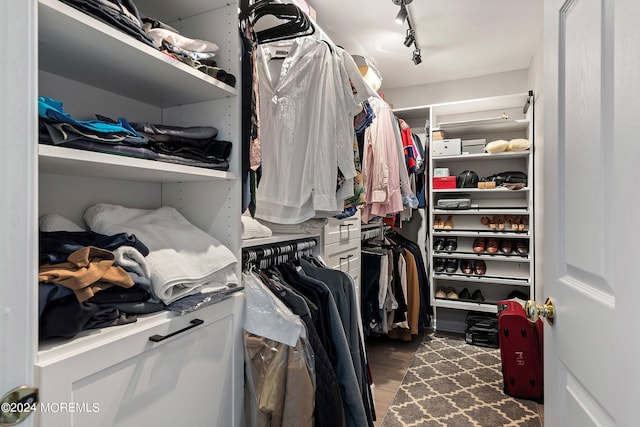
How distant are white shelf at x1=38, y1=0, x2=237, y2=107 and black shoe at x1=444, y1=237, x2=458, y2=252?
8.93 ft

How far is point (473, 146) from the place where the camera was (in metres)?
3.18

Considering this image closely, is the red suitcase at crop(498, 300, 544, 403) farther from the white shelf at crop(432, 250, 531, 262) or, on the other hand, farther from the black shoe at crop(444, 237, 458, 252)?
the black shoe at crop(444, 237, 458, 252)

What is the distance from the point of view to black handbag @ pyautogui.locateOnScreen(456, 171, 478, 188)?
10.4ft

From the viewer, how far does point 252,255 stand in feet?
4.39

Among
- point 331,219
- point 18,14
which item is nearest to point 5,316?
point 18,14

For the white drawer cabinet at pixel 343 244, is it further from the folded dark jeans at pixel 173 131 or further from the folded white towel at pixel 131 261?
the folded white towel at pixel 131 261

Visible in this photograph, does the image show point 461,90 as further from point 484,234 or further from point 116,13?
point 116,13

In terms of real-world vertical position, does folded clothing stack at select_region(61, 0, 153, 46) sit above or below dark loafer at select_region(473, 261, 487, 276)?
above

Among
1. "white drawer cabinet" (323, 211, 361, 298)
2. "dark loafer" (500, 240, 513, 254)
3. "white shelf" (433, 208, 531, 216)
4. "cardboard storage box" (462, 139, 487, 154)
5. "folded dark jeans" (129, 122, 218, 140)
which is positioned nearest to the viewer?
"folded dark jeans" (129, 122, 218, 140)

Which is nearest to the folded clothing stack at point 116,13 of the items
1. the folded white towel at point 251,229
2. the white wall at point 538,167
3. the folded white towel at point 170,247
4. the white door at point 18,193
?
the white door at point 18,193

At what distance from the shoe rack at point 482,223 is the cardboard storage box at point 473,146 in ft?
0.06

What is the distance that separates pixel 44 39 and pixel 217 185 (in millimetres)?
586

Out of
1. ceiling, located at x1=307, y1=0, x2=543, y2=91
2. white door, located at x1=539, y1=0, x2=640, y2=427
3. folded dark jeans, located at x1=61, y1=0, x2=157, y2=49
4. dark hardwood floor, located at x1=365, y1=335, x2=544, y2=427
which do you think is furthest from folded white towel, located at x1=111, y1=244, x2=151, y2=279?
ceiling, located at x1=307, y1=0, x2=543, y2=91

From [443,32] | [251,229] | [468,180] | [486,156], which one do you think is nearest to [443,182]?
[468,180]
